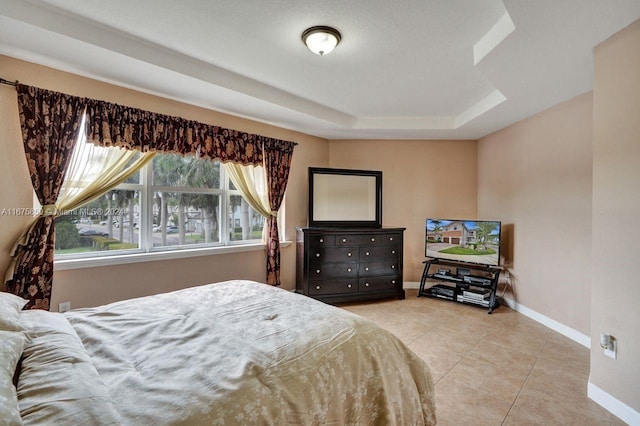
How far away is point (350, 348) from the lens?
1338 mm

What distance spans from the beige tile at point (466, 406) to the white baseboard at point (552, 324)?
5.14ft

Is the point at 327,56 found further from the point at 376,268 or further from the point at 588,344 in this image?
the point at 588,344

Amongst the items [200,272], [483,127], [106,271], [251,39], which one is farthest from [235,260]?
[483,127]

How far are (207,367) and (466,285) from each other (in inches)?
152

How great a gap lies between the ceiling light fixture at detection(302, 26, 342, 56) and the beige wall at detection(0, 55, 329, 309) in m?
1.71

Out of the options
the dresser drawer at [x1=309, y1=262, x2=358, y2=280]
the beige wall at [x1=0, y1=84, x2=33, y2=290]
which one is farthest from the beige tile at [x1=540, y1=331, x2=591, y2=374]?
the beige wall at [x1=0, y1=84, x2=33, y2=290]

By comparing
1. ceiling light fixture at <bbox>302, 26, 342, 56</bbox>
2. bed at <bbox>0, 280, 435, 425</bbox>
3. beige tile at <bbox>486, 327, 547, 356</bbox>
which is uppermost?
ceiling light fixture at <bbox>302, 26, 342, 56</bbox>

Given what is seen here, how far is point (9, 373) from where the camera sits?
35.1 inches

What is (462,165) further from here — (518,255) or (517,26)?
(517,26)

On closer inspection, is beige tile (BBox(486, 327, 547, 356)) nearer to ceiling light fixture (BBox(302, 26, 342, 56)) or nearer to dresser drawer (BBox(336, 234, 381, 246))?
dresser drawer (BBox(336, 234, 381, 246))

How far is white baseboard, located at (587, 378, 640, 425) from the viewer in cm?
175

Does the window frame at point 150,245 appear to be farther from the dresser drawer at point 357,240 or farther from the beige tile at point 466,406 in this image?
the beige tile at point 466,406

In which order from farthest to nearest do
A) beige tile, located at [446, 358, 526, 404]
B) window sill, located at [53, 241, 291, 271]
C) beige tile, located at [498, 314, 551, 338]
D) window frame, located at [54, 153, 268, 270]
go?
beige tile, located at [498, 314, 551, 338] < window frame, located at [54, 153, 268, 270] < window sill, located at [53, 241, 291, 271] < beige tile, located at [446, 358, 526, 404]

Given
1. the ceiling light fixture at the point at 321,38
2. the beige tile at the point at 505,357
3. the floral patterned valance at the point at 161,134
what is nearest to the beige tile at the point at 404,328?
the beige tile at the point at 505,357
